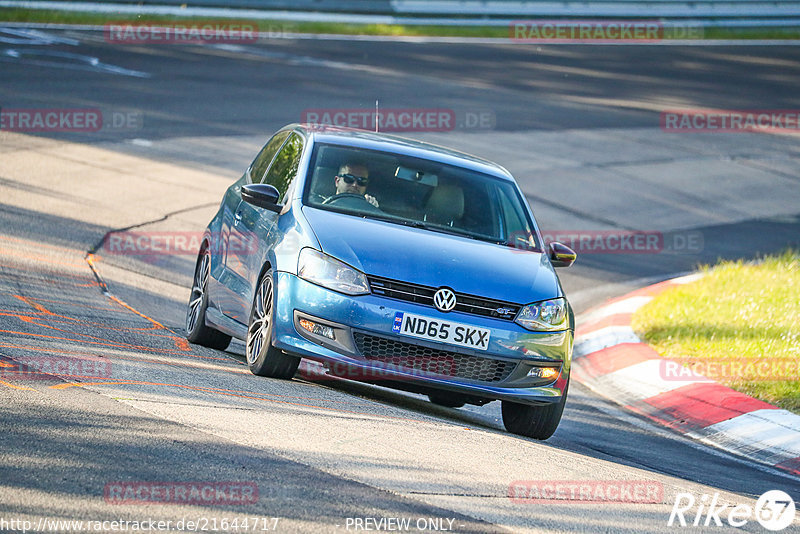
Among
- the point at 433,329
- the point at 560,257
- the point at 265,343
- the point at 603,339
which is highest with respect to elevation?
the point at 560,257

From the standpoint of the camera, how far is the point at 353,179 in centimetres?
788

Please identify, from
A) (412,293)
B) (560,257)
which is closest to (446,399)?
(560,257)

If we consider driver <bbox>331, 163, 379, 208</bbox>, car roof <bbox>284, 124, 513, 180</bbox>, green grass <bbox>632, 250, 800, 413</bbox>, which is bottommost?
green grass <bbox>632, 250, 800, 413</bbox>

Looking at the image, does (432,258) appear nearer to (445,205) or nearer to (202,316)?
(445,205)

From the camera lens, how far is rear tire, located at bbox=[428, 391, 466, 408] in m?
7.75

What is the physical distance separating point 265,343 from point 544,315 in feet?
5.42

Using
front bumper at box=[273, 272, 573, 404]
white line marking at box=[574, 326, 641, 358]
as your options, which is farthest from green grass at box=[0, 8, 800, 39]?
front bumper at box=[273, 272, 573, 404]

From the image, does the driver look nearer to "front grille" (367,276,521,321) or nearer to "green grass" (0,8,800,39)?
"front grille" (367,276,521,321)

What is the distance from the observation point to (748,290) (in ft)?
39.5

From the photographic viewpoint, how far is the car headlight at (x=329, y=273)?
6797 millimetres

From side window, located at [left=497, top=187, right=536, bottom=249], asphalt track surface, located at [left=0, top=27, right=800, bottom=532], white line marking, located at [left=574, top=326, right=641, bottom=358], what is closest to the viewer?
asphalt track surface, located at [left=0, top=27, right=800, bottom=532]

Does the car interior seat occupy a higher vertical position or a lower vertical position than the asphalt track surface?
higher

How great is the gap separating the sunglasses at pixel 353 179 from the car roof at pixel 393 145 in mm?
366

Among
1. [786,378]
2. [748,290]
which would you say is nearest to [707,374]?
[786,378]
